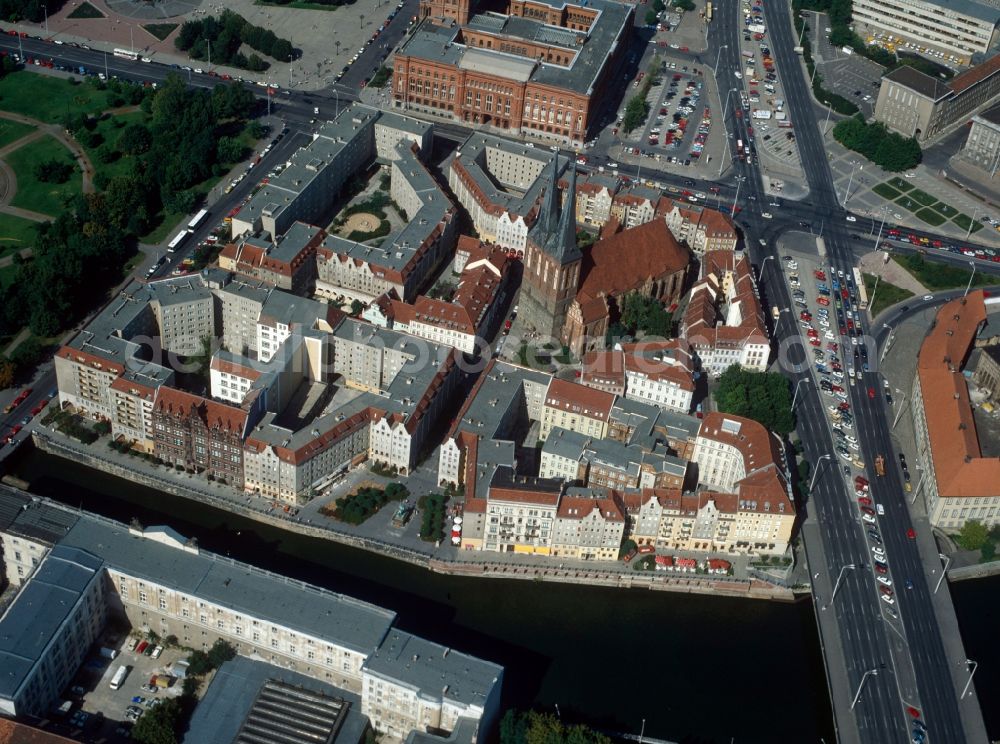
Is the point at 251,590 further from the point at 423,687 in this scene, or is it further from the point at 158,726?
the point at 423,687

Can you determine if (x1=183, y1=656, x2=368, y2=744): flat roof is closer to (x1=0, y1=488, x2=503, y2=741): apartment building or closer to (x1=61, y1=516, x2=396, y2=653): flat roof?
(x1=0, y1=488, x2=503, y2=741): apartment building

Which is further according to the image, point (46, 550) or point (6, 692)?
point (46, 550)

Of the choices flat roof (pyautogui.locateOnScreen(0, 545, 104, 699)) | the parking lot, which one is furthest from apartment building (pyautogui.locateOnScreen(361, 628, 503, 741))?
flat roof (pyautogui.locateOnScreen(0, 545, 104, 699))

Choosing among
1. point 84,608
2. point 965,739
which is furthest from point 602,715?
point 84,608

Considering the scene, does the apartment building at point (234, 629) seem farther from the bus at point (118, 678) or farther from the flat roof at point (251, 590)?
the bus at point (118, 678)

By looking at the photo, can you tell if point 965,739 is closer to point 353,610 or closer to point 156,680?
point 353,610

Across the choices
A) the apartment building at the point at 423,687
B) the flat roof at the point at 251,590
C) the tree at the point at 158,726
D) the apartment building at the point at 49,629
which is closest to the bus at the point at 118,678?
the apartment building at the point at 49,629

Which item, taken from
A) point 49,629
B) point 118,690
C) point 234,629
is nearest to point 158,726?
point 118,690
